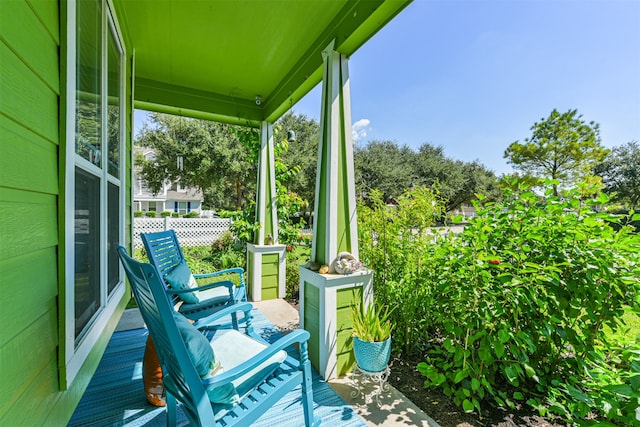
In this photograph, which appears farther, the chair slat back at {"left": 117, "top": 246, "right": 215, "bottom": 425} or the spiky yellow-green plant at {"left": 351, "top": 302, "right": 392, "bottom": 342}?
the spiky yellow-green plant at {"left": 351, "top": 302, "right": 392, "bottom": 342}

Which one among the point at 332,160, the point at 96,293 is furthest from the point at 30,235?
the point at 332,160

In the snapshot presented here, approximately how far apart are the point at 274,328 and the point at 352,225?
1.56m

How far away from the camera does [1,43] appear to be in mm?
616

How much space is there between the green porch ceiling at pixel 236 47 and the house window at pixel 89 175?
63 cm

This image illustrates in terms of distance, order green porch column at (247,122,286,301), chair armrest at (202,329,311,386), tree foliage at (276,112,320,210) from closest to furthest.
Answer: chair armrest at (202,329,311,386)
green porch column at (247,122,286,301)
tree foliage at (276,112,320,210)

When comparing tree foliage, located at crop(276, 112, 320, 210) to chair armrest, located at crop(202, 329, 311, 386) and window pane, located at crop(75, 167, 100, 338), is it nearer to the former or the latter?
A: window pane, located at crop(75, 167, 100, 338)

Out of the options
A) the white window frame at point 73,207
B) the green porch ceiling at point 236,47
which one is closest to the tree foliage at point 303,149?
the green porch ceiling at point 236,47

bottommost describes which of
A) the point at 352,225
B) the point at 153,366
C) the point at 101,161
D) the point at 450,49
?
the point at 153,366

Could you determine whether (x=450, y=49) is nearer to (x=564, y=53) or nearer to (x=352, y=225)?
(x=564, y=53)

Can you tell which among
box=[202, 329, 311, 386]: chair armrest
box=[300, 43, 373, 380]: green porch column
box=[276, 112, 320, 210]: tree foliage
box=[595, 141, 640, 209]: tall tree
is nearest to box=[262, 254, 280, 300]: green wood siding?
box=[300, 43, 373, 380]: green porch column

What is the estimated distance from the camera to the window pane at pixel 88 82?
1.19 meters

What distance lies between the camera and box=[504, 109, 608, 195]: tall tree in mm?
9008

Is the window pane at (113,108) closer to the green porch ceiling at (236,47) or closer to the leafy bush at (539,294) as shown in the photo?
the green porch ceiling at (236,47)

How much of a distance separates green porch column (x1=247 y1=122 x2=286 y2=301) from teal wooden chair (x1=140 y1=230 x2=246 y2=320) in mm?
1176
